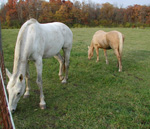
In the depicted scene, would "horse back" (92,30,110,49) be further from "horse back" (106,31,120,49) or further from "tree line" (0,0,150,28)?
"tree line" (0,0,150,28)

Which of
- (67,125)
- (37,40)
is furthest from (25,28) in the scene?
(67,125)

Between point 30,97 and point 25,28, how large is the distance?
1.63 metres

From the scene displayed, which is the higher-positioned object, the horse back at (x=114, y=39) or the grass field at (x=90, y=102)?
the horse back at (x=114, y=39)

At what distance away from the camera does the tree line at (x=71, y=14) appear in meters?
30.7

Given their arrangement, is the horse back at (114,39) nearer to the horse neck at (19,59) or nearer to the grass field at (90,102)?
the grass field at (90,102)

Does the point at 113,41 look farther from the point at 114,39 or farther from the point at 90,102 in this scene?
the point at 90,102

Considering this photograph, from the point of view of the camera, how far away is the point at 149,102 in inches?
131

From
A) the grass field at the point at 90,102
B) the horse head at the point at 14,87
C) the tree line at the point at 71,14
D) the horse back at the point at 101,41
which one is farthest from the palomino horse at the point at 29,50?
the tree line at the point at 71,14

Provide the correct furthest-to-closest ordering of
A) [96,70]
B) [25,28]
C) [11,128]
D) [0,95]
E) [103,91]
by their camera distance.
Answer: [96,70]
[103,91]
[25,28]
[0,95]
[11,128]

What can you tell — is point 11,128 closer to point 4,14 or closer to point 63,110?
point 63,110

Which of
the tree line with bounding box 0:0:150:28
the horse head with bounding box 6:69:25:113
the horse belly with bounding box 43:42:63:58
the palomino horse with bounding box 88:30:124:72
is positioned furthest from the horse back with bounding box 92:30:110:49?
the tree line with bounding box 0:0:150:28

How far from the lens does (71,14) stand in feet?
133

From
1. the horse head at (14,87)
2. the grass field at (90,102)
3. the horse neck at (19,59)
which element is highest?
the horse neck at (19,59)

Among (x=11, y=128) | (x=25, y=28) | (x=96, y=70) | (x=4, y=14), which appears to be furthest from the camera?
(x=4, y=14)
